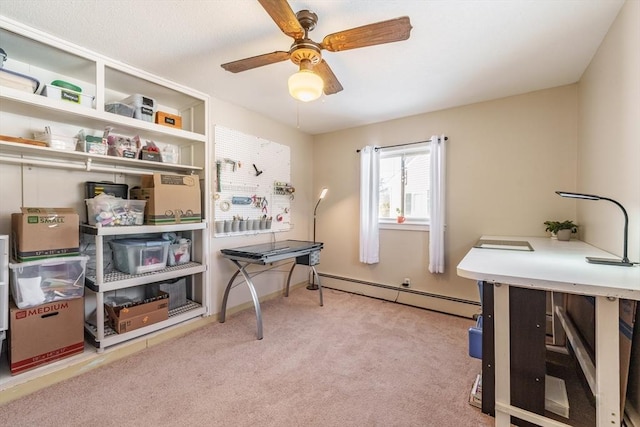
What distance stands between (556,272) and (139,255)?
2830mm

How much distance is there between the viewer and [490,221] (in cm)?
277

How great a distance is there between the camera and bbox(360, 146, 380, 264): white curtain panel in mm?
3414

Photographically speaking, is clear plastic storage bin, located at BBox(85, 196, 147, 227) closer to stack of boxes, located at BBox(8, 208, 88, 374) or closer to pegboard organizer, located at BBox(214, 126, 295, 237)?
stack of boxes, located at BBox(8, 208, 88, 374)

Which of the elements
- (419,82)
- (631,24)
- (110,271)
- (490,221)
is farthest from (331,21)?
(110,271)

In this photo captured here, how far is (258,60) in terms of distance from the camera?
5.48ft

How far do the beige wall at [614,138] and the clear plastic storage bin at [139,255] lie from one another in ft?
10.2

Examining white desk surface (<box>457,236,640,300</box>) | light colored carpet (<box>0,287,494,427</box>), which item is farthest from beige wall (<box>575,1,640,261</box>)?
light colored carpet (<box>0,287,494,427</box>)

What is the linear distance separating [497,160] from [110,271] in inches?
152

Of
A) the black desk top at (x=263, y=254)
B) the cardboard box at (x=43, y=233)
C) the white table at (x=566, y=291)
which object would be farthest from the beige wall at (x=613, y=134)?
the cardboard box at (x=43, y=233)

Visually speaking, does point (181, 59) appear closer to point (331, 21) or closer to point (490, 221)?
point (331, 21)

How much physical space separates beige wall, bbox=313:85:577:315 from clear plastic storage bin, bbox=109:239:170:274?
2273 millimetres

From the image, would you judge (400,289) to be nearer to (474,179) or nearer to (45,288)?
(474,179)

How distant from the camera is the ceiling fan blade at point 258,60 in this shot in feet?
5.23

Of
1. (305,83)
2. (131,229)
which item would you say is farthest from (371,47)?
(131,229)
